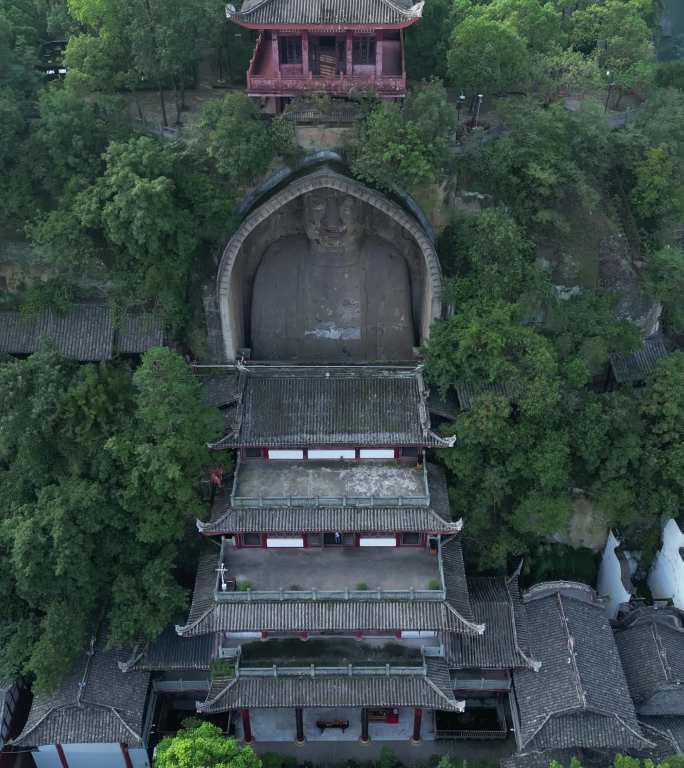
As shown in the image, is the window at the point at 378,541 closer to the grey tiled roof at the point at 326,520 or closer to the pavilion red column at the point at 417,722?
the grey tiled roof at the point at 326,520

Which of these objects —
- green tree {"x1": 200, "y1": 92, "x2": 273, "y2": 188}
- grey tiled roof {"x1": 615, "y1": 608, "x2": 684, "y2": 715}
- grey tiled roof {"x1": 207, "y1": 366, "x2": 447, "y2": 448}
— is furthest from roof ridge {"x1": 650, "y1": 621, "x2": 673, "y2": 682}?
green tree {"x1": 200, "y1": 92, "x2": 273, "y2": 188}

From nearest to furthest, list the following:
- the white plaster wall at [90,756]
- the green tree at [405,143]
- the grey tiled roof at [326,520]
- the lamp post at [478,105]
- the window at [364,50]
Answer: the white plaster wall at [90,756]
the grey tiled roof at [326,520]
the green tree at [405,143]
the window at [364,50]
the lamp post at [478,105]

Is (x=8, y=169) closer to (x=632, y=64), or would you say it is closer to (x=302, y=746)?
(x=302, y=746)

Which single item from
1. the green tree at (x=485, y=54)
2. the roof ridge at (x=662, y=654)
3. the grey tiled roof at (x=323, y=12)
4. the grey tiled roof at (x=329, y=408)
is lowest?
the roof ridge at (x=662, y=654)

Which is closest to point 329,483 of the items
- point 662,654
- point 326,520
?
point 326,520

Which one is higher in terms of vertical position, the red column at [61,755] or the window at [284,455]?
the window at [284,455]

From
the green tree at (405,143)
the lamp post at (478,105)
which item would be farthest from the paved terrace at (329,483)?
the lamp post at (478,105)

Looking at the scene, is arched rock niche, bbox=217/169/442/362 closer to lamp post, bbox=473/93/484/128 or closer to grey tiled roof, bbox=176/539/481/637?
lamp post, bbox=473/93/484/128

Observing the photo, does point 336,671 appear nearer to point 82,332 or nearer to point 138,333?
point 138,333
